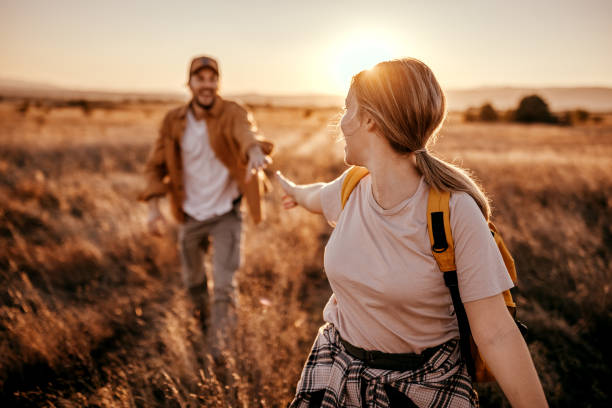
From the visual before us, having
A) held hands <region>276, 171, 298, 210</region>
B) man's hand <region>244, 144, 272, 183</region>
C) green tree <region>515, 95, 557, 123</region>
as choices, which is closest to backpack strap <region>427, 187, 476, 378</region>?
held hands <region>276, 171, 298, 210</region>

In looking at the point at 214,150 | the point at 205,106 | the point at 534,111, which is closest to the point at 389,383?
the point at 214,150

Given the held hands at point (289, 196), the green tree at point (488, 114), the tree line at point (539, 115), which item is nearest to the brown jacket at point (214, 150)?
the held hands at point (289, 196)

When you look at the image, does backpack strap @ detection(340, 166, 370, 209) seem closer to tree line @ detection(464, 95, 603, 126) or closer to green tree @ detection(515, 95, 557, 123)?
tree line @ detection(464, 95, 603, 126)

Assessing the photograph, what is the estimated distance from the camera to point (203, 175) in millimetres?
3408

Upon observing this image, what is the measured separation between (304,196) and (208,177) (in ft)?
5.30

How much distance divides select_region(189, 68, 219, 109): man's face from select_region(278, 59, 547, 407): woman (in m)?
2.14

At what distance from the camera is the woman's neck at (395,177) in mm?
1405

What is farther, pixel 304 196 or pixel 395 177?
pixel 304 196

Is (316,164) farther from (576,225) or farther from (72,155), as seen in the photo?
(72,155)

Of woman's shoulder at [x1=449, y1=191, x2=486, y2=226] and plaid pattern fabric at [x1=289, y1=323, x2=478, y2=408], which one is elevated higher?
woman's shoulder at [x1=449, y1=191, x2=486, y2=226]

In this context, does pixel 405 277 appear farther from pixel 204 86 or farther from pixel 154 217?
pixel 154 217

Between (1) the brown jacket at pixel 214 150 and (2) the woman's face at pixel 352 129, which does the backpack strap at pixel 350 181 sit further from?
(1) the brown jacket at pixel 214 150

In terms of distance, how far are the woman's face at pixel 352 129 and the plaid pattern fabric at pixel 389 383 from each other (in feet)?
2.75

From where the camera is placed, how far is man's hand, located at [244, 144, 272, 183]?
279 cm
